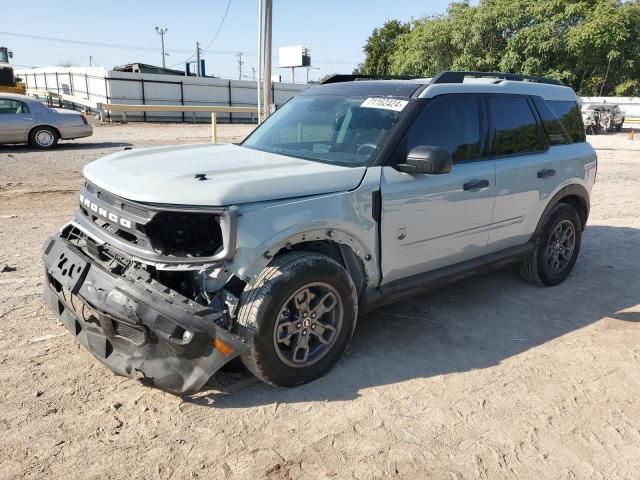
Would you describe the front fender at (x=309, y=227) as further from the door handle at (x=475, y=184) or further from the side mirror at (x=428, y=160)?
the door handle at (x=475, y=184)

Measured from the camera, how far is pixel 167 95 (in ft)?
109

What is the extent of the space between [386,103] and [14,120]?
13745 mm

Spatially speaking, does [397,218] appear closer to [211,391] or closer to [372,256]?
[372,256]

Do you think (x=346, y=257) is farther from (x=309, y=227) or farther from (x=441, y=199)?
(x=441, y=199)

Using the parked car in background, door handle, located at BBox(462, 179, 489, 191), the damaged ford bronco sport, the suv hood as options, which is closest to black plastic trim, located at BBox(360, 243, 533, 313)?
the damaged ford bronco sport

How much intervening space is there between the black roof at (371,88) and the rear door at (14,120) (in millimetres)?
12727

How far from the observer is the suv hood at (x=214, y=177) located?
2967 mm

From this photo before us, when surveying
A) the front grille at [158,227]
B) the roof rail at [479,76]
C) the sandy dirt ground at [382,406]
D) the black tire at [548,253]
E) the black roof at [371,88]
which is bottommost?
the sandy dirt ground at [382,406]

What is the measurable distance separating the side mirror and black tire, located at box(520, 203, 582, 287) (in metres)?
2.02

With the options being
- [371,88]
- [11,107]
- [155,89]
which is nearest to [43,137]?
[11,107]

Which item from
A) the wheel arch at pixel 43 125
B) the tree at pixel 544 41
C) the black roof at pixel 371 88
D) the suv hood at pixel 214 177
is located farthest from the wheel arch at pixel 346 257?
the tree at pixel 544 41

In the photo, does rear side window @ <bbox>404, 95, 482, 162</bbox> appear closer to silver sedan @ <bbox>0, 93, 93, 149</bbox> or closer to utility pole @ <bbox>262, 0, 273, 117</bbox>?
utility pole @ <bbox>262, 0, 273, 117</bbox>

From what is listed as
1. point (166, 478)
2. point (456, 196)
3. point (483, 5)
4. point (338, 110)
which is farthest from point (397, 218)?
point (483, 5)

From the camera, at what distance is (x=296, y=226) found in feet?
10.4
